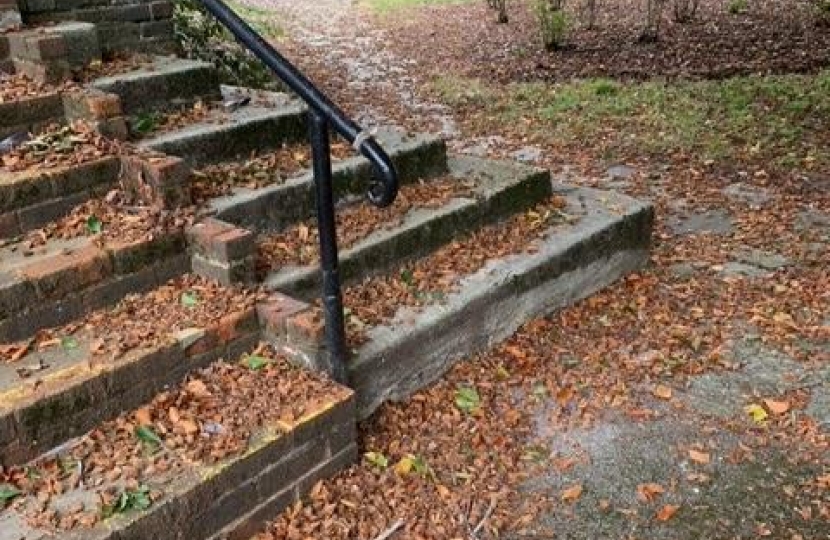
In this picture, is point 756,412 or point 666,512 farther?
point 756,412

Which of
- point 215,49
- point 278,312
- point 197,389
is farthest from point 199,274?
point 215,49

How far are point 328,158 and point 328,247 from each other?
0.28 meters

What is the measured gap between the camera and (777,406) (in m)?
3.04

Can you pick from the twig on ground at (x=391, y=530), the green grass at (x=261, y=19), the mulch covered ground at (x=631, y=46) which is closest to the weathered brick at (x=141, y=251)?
the twig on ground at (x=391, y=530)

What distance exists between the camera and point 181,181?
3.12m

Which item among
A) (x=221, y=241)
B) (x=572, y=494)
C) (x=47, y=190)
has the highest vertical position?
(x=47, y=190)

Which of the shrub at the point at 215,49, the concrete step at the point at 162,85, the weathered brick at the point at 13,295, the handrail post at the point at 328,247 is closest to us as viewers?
the handrail post at the point at 328,247

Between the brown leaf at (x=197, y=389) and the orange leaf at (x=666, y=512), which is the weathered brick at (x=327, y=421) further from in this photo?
the orange leaf at (x=666, y=512)

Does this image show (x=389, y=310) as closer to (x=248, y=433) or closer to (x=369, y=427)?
(x=369, y=427)

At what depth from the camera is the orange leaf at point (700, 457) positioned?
9.16 feet

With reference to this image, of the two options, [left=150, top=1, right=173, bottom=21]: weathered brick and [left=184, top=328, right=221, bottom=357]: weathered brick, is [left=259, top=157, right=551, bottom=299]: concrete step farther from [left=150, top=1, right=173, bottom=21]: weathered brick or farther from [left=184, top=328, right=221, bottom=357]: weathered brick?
[left=150, top=1, right=173, bottom=21]: weathered brick

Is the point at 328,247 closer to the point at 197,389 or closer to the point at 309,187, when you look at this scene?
the point at 197,389

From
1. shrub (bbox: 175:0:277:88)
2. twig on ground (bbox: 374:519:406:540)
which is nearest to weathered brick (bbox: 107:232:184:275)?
twig on ground (bbox: 374:519:406:540)

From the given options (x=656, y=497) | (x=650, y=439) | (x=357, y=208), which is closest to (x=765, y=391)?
(x=650, y=439)
